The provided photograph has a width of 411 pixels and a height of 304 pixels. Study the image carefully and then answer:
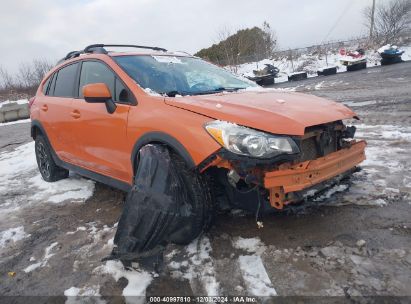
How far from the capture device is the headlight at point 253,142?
2559 millimetres

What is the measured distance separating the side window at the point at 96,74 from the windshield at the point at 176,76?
6.6 inches

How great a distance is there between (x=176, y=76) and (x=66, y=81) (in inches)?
70.1

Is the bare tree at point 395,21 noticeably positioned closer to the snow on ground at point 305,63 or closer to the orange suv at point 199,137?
the snow on ground at point 305,63

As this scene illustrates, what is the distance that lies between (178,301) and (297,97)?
2139mm

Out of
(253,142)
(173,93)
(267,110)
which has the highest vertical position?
(173,93)

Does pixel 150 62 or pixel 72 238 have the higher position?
pixel 150 62

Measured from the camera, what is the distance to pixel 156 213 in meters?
2.71

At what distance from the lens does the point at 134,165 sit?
3.31 m

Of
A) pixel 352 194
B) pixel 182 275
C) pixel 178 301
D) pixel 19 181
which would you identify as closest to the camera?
pixel 178 301

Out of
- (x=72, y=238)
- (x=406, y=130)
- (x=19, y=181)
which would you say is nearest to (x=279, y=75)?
(x=406, y=130)

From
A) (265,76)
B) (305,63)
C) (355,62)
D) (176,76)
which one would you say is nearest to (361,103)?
(176,76)

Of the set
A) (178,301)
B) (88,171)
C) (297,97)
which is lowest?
(178,301)

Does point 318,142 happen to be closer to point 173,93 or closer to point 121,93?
point 173,93

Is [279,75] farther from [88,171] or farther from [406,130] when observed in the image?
[88,171]
